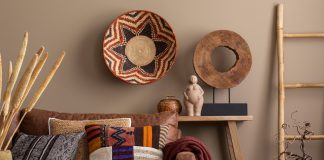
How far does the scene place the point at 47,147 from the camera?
231cm

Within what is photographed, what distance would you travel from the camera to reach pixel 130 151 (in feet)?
7.39

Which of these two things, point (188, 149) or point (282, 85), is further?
point (282, 85)

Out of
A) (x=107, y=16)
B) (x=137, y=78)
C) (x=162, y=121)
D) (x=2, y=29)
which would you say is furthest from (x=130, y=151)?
(x=2, y=29)

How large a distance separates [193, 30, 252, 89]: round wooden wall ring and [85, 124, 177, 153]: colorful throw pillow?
79cm

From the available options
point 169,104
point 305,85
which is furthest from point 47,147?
point 305,85

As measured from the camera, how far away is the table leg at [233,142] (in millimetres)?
2988

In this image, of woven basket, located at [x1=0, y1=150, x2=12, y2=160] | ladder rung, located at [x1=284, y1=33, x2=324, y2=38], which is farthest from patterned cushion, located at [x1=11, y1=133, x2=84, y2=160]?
ladder rung, located at [x1=284, y1=33, x2=324, y2=38]

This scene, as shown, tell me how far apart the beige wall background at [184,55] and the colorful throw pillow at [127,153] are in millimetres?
942

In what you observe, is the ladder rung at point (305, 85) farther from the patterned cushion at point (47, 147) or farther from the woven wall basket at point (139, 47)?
the patterned cushion at point (47, 147)

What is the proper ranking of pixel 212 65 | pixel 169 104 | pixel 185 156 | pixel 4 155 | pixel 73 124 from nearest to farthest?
pixel 4 155
pixel 185 156
pixel 73 124
pixel 169 104
pixel 212 65

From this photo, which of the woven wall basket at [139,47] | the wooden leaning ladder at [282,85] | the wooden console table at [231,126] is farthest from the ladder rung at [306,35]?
the woven wall basket at [139,47]

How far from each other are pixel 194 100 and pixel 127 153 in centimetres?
83

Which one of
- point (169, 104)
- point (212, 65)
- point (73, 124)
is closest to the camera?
point (73, 124)

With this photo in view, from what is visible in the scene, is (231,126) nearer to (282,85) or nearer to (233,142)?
(233,142)
